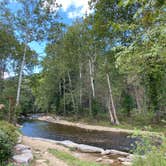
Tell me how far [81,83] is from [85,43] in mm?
5171

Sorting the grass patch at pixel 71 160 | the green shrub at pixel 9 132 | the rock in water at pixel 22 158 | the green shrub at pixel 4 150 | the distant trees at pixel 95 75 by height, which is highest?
the distant trees at pixel 95 75

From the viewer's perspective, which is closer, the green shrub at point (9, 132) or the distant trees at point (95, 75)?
the green shrub at point (9, 132)

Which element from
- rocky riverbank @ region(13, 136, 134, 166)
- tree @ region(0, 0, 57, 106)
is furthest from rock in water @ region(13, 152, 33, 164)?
tree @ region(0, 0, 57, 106)

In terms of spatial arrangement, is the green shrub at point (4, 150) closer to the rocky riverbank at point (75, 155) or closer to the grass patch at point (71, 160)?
the rocky riverbank at point (75, 155)

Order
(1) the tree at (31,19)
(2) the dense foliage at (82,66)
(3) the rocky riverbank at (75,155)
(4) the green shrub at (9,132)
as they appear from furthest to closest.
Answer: (1) the tree at (31,19) → (2) the dense foliage at (82,66) → (4) the green shrub at (9,132) → (3) the rocky riverbank at (75,155)

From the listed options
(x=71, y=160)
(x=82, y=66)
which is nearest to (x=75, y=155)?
(x=71, y=160)

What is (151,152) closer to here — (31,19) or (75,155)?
(75,155)

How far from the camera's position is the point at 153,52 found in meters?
2.49

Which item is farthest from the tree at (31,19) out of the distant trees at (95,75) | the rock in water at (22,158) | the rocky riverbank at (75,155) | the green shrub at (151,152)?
the green shrub at (151,152)

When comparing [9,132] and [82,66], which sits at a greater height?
[82,66]

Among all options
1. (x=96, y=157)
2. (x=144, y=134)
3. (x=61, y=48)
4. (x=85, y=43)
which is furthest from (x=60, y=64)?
(x=144, y=134)

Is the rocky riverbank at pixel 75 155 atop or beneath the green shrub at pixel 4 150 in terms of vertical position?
beneath

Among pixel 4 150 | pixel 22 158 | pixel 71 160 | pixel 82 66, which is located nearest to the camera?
pixel 4 150

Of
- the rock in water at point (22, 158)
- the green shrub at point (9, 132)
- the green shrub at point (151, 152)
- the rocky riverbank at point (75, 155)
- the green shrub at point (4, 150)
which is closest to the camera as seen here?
the green shrub at point (151, 152)
